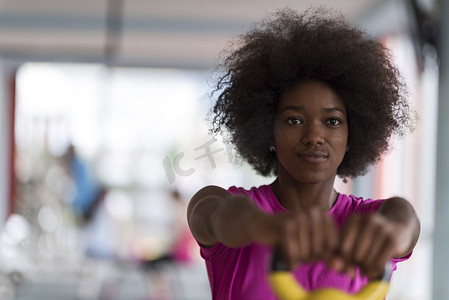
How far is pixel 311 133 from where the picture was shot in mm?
1163

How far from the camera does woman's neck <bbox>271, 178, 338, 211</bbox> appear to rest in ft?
4.18

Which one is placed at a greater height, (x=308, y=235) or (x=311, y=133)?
(x=311, y=133)

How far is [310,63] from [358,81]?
104 mm

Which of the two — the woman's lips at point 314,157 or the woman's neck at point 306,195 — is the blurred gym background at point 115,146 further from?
the woman's lips at point 314,157

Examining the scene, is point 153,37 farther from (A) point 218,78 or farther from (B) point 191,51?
(A) point 218,78

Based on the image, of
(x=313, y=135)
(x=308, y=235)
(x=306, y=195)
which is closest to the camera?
(x=308, y=235)

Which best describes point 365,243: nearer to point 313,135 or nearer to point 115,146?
point 313,135

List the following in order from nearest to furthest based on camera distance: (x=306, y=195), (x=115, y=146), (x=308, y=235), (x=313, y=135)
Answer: (x=308, y=235) → (x=313, y=135) → (x=306, y=195) → (x=115, y=146)

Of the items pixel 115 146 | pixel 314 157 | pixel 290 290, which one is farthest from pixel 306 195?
pixel 115 146

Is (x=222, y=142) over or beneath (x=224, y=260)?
over

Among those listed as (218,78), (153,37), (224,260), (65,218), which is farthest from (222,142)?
(153,37)

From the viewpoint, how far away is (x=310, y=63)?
1293mm

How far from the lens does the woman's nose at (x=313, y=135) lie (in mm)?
1160

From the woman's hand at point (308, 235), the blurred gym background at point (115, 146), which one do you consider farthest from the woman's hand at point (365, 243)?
the blurred gym background at point (115, 146)
